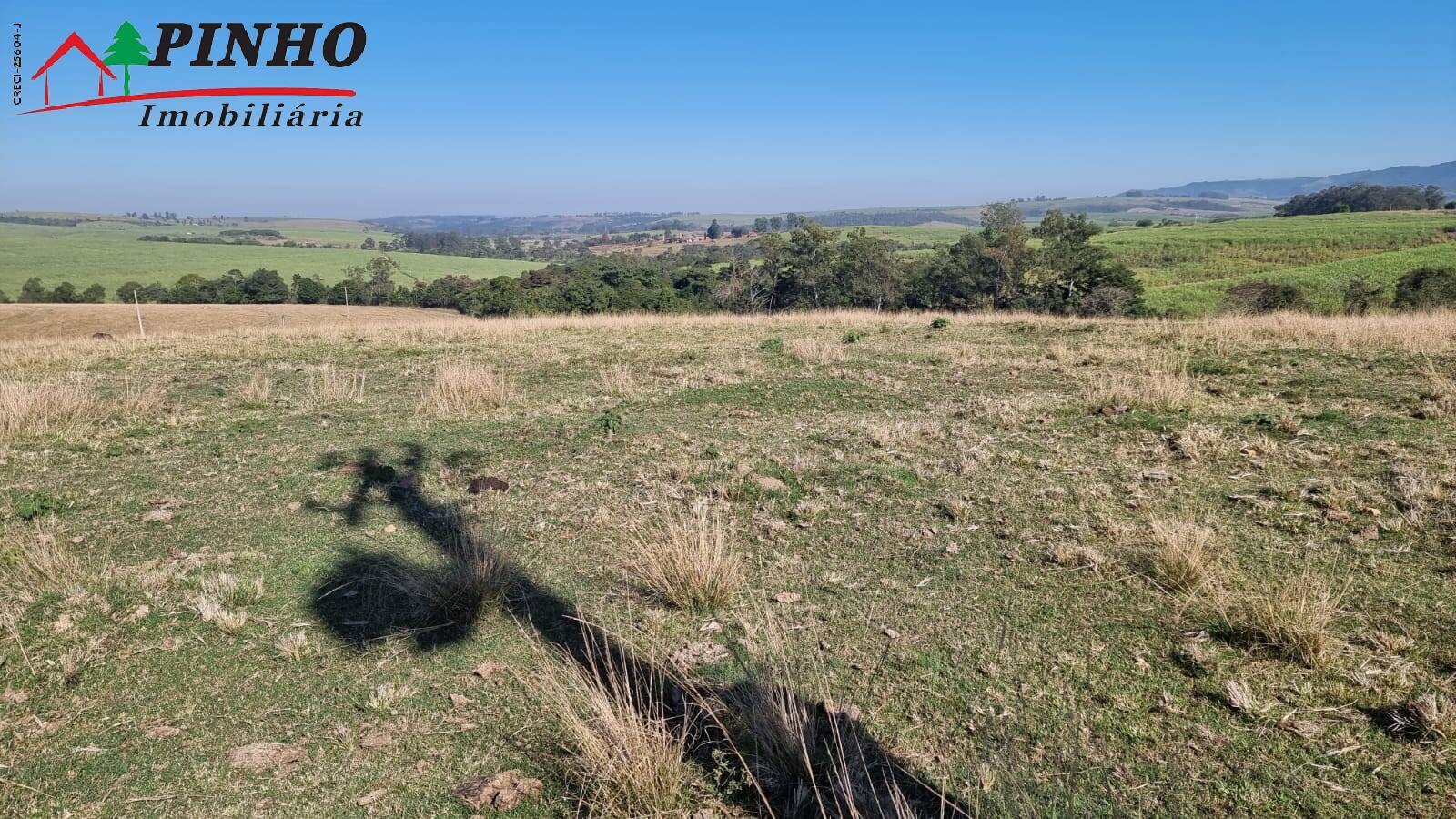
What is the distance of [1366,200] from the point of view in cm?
8469

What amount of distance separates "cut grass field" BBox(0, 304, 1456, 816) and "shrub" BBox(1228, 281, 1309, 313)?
26098mm

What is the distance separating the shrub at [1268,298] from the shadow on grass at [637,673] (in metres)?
31.1

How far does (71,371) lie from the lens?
11.9 m

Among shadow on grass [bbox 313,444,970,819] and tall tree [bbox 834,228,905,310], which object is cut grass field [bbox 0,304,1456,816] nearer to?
shadow on grass [bbox 313,444,970,819]

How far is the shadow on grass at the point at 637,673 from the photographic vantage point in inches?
98.0

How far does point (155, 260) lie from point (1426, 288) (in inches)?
3731

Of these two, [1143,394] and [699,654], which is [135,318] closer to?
[699,654]

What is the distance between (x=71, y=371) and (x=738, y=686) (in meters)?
14.2

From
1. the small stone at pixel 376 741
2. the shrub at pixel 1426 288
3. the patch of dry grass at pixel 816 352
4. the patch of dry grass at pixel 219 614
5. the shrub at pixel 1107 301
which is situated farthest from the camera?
the shrub at pixel 1107 301

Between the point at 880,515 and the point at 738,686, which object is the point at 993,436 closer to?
the point at 880,515

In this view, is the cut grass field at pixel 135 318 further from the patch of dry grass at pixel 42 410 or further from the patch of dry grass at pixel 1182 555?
the patch of dry grass at pixel 1182 555

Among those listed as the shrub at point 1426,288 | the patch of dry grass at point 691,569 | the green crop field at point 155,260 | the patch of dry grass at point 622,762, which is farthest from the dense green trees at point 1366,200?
the patch of dry grass at point 622,762

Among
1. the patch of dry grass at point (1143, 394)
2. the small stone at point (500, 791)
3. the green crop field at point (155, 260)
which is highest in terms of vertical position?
the green crop field at point (155, 260)

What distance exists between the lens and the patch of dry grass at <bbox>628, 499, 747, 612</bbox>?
12.8 ft
